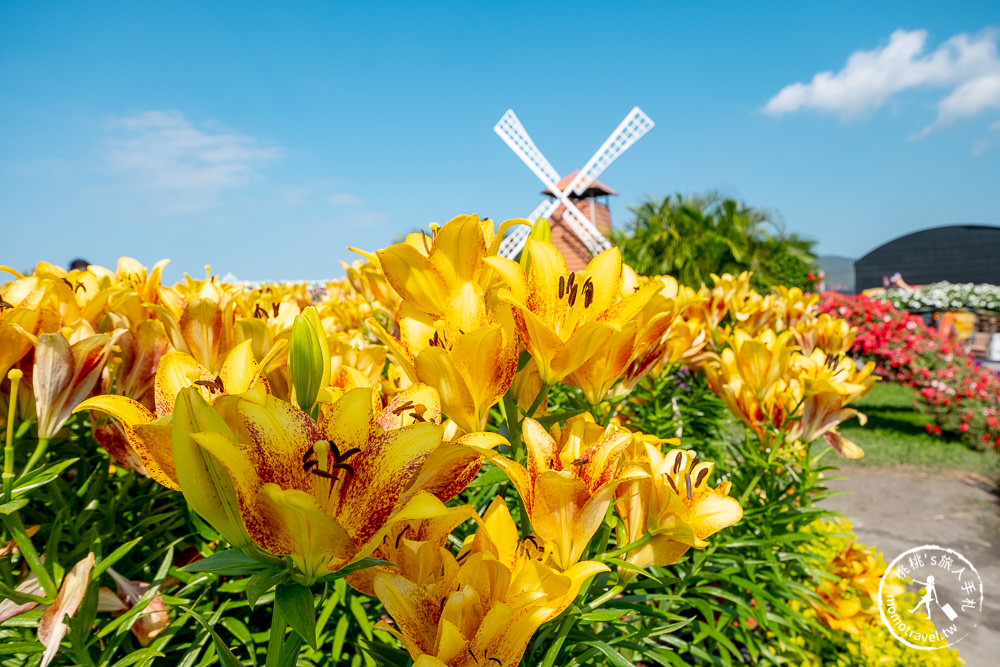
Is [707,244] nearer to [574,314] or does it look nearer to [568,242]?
[568,242]

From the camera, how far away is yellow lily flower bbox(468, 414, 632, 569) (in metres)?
0.62

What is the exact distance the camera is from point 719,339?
2.47 m

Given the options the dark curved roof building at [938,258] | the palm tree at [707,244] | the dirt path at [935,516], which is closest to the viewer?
the dirt path at [935,516]

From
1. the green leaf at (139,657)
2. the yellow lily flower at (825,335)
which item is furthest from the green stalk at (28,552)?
the yellow lily flower at (825,335)

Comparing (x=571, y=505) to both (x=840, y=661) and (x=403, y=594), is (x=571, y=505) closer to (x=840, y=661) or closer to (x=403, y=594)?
(x=403, y=594)

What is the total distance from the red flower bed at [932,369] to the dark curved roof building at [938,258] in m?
20.8

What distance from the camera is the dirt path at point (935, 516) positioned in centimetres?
400

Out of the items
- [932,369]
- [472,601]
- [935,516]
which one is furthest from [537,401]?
[932,369]

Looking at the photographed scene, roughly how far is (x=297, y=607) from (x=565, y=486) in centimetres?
28

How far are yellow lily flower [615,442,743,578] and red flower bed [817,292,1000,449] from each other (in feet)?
26.0

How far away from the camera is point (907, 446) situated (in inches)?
293

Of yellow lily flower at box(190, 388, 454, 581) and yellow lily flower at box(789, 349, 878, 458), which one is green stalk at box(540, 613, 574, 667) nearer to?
yellow lily flower at box(190, 388, 454, 581)

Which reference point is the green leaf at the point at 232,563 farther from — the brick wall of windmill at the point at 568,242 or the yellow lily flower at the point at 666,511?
the brick wall of windmill at the point at 568,242

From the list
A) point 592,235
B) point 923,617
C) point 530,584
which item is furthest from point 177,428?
point 592,235
